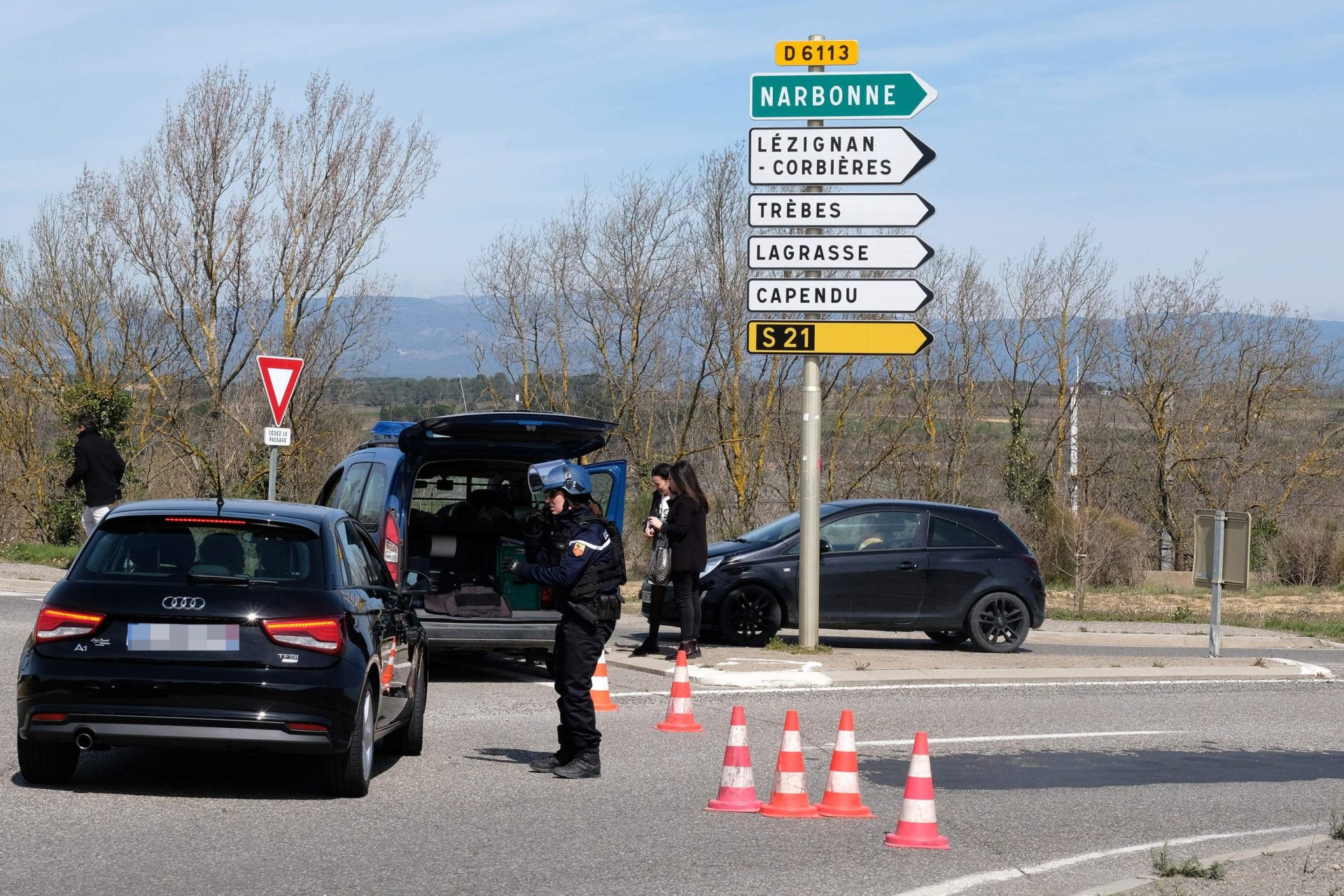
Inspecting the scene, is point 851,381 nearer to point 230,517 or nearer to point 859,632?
point 859,632

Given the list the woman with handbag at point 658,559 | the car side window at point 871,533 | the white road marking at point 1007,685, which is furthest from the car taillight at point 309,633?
the car side window at point 871,533

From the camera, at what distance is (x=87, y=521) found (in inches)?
736

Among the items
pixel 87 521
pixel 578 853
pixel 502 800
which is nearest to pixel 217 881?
pixel 578 853

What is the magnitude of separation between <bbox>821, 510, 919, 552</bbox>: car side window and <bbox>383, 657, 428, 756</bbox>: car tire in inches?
302

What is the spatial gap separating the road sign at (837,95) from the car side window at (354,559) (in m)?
7.85

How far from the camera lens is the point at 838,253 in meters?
15.5

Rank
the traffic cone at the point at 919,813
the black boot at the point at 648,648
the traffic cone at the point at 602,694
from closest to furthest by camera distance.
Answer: the traffic cone at the point at 919,813
the traffic cone at the point at 602,694
the black boot at the point at 648,648

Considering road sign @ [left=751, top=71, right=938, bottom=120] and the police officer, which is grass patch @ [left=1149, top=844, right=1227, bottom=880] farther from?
road sign @ [left=751, top=71, right=938, bottom=120]

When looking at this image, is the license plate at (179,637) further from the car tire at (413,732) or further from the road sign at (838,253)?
the road sign at (838,253)

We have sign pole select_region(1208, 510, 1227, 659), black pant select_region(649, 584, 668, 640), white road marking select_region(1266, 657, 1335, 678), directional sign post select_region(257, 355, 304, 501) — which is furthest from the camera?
directional sign post select_region(257, 355, 304, 501)

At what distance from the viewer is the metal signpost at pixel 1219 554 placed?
1659 centimetres

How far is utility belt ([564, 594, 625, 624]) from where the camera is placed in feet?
28.6

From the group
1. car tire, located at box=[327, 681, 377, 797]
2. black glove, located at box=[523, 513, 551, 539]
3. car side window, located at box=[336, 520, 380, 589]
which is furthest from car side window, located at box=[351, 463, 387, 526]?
car tire, located at box=[327, 681, 377, 797]

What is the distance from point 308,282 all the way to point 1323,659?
21138 millimetres
